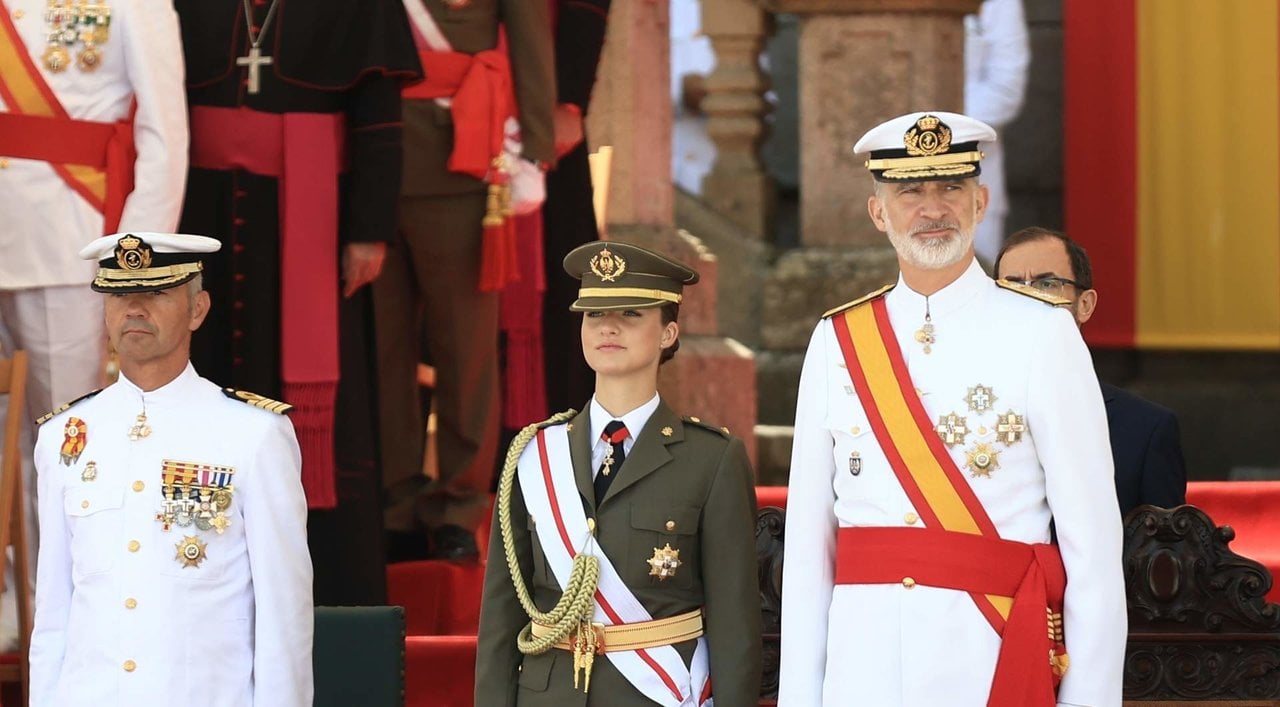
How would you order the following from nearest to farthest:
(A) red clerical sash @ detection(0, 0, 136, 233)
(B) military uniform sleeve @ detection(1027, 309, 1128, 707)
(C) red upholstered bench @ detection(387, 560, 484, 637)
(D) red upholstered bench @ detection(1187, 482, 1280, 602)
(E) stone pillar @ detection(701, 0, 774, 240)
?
(B) military uniform sleeve @ detection(1027, 309, 1128, 707)
(A) red clerical sash @ detection(0, 0, 136, 233)
(C) red upholstered bench @ detection(387, 560, 484, 637)
(D) red upholstered bench @ detection(1187, 482, 1280, 602)
(E) stone pillar @ detection(701, 0, 774, 240)

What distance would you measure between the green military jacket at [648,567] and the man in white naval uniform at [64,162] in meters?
1.72

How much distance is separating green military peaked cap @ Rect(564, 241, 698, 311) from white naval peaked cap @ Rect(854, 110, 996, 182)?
0.53 meters

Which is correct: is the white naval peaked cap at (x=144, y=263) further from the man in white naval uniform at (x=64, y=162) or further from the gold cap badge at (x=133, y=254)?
the man in white naval uniform at (x=64, y=162)

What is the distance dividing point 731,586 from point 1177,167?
18.6ft

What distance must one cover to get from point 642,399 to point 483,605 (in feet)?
1.52

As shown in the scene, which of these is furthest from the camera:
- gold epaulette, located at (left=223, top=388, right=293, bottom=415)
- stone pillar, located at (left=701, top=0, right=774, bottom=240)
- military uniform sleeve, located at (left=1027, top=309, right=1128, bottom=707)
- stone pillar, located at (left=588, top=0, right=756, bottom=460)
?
stone pillar, located at (left=701, top=0, right=774, bottom=240)

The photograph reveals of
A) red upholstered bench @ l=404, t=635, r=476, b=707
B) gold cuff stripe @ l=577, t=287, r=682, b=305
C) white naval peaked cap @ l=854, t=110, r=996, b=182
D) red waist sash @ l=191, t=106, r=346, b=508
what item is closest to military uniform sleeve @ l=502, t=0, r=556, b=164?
red waist sash @ l=191, t=106, r=346, b=508

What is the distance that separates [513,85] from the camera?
6.68 m

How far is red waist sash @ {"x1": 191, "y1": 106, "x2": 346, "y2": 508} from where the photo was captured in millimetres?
6141

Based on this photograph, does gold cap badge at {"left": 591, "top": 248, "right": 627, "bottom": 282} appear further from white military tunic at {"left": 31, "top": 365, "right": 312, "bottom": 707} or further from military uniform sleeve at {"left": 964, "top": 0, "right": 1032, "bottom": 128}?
military uniform sleeve at {"left": 964, "top": 0, "right": 1032, "bottom": 128}

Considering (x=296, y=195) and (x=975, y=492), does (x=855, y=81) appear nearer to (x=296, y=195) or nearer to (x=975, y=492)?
(x=296, y=195)

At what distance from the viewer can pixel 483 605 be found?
14.9ft

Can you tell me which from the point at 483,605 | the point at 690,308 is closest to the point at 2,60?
the point at 483,605

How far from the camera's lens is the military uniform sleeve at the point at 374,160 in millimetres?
6137
